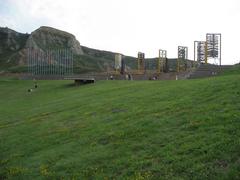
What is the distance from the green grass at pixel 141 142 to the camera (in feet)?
41.7

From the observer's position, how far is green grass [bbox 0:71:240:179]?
41.7 feet

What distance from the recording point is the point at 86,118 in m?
24.7

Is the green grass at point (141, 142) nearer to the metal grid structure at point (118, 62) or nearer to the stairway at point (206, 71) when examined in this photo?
the stairway at point (206, 71)

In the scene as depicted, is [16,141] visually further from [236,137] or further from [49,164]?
[236,137]

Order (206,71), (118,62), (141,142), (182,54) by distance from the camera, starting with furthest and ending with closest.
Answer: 1. (118,62)
2. (182,54)
3. (206,71)
4. (141,142)

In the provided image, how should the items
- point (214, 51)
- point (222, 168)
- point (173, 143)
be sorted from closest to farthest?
point (222, 168) < point (173, 143) < point (214, 51)

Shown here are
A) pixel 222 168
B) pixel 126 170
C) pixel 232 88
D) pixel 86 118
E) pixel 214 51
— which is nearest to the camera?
pixel 222 168

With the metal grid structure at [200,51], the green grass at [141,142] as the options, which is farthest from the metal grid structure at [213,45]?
the green grass at [141,142]

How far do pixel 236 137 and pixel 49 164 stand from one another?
6.89 metres

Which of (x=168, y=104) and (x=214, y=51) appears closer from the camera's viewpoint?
(x=168, y=104)

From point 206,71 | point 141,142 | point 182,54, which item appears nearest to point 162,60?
point 182,54

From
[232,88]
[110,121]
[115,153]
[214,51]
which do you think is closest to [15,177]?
[115,153]

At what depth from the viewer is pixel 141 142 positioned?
52.3 ft

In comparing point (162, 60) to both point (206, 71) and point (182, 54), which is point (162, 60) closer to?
point (182, 54)
